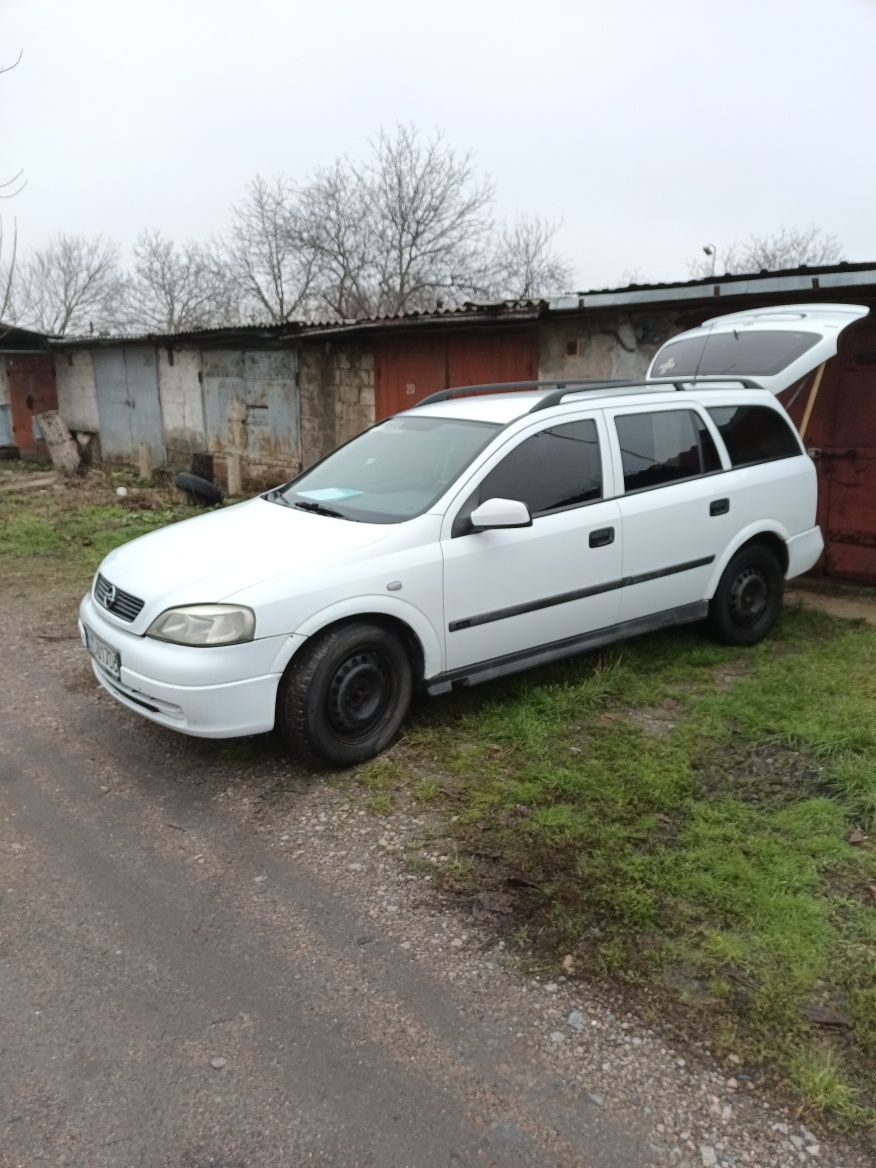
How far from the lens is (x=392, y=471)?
467 cm

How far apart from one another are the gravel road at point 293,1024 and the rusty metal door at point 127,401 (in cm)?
1273

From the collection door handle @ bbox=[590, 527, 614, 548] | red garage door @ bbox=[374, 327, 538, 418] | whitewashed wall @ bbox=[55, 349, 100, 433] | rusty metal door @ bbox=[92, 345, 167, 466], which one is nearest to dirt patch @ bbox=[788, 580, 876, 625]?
door handle @ bbox=[590, 527, 614, 548]

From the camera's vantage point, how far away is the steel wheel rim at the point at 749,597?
552 centimetres

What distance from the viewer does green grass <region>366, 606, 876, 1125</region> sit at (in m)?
2.57

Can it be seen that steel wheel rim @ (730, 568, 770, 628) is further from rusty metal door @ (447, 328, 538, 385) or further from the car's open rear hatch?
rusty metal door @ (447, 328, 538, 385)

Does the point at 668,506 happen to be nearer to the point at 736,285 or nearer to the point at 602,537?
the point at 602,537

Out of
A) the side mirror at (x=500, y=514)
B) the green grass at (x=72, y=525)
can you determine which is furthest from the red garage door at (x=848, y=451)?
the green grass at (x=72, y=525)

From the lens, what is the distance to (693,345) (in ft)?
20.4

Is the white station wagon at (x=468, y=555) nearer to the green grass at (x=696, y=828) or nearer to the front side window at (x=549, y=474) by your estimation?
the front side window at (x=549, y=474)

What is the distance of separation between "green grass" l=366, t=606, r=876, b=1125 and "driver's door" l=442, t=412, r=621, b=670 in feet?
1.52

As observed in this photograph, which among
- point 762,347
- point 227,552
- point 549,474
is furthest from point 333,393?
point 227,552

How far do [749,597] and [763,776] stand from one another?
1.97m

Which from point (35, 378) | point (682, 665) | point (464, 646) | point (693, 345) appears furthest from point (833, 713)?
point (35, 378)

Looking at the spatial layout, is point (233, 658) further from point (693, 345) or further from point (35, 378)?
point (35, 378)
